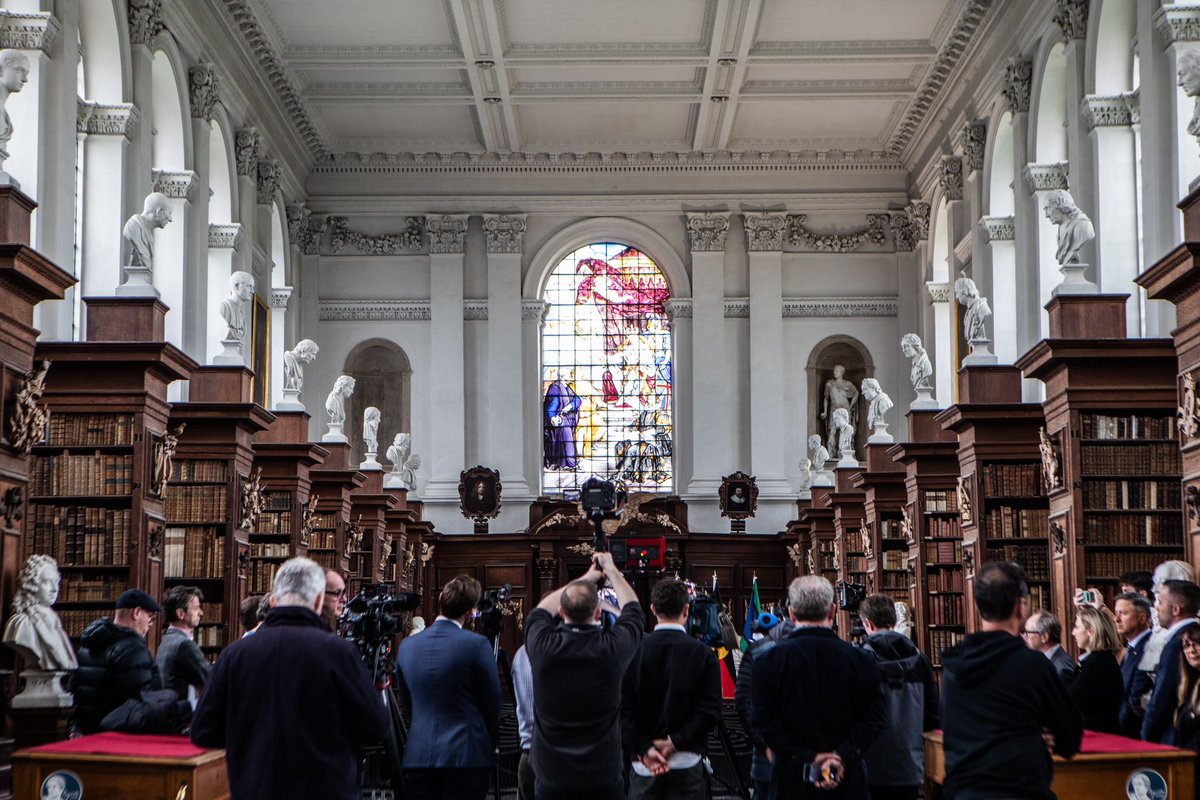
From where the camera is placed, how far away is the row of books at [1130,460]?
1025cm

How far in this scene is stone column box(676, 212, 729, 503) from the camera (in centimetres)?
2320

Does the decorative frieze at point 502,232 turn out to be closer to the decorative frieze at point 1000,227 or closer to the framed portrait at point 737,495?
the framed portrait at point 737,495

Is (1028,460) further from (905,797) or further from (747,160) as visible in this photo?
(747,160)

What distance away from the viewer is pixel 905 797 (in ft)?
21.7

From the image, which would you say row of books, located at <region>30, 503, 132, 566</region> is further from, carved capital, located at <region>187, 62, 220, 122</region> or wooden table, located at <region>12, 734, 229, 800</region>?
carved capital, located at <region>187, 62, 220, 122</region>

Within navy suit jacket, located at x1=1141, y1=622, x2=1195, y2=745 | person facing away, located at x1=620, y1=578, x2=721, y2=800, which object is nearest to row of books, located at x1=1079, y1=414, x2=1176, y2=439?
navy suit jacket, located at x1=1141, y1=622, x2=1195, y2=745

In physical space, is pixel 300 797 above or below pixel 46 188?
below

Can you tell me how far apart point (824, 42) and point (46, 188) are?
10764mm

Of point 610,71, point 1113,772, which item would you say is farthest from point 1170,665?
point 610,71

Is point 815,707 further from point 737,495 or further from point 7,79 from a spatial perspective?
point 737,495

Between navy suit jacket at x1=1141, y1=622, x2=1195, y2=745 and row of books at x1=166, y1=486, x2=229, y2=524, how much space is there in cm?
782

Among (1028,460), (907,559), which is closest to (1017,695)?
(1028,460)

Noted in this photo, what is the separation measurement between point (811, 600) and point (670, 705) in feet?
2.30

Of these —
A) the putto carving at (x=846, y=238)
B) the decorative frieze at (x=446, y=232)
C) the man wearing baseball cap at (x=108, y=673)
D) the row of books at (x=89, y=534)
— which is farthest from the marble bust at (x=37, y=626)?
the putto carving at (x=846, y=238)
